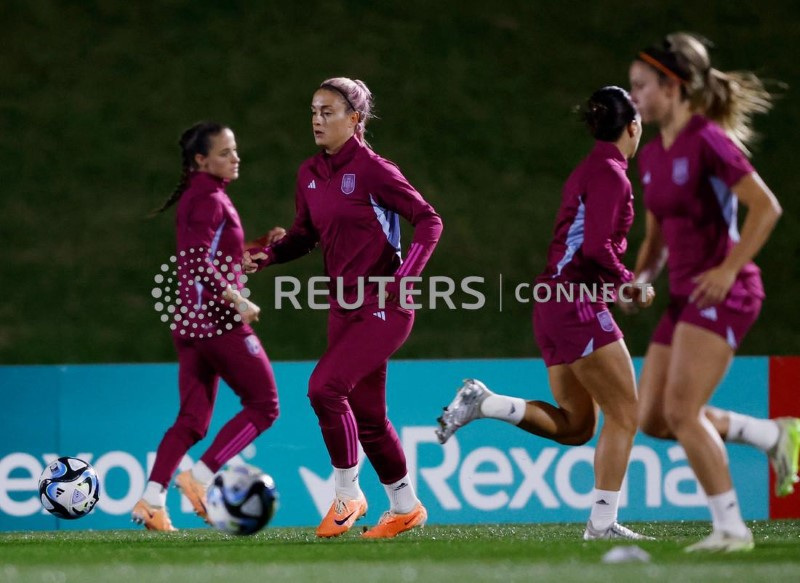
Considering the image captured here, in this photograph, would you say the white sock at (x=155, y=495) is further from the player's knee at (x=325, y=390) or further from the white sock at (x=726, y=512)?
the white sock at (x=726, y=512)

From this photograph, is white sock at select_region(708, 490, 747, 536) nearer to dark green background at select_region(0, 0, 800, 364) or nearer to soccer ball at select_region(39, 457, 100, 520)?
soccer ball at select_region(39, 457, 100, 520)

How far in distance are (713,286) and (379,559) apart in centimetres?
158

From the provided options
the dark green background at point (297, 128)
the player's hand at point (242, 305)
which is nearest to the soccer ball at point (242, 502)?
the player's hand at point (242, 305)

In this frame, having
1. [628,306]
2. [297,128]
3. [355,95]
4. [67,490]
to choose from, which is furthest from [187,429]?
[297,128]

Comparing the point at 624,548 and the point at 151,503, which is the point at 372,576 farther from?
the point at 151,503

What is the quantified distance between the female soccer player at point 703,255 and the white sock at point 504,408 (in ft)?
3.76

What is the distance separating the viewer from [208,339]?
705 cm

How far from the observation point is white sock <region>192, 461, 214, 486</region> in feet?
22.8

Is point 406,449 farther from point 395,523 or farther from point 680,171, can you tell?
point 680,171

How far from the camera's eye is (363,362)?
620 centimetres

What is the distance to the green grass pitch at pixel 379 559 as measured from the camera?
4457 mm

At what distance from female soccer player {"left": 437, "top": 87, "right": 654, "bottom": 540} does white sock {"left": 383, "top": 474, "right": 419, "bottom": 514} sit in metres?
0.62

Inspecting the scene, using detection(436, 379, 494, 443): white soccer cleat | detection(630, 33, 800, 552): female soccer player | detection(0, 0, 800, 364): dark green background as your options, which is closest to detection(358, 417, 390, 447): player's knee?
detection(436, 379, 494, 443): white soccer cleat

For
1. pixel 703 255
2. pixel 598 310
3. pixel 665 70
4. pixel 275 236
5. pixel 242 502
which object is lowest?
pixel 242 502
